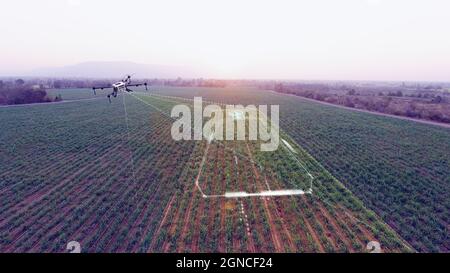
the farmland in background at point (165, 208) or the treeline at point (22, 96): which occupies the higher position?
the treeline at point (22, 96)

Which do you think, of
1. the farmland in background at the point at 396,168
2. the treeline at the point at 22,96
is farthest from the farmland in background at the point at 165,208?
the treeline at the point at 22,96

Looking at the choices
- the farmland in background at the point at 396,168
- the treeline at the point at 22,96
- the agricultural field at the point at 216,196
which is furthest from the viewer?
the treeline at the point at 22,96

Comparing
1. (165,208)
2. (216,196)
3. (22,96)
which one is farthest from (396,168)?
(22,96)

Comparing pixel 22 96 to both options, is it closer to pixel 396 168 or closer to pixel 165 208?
pixel 165 208

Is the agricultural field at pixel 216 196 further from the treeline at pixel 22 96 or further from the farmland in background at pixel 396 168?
the treeline at pixel 22 96

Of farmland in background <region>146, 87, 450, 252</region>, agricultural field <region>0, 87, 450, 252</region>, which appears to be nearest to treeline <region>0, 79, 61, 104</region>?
agricultural field <region>0, 87, 450, 252</region>
